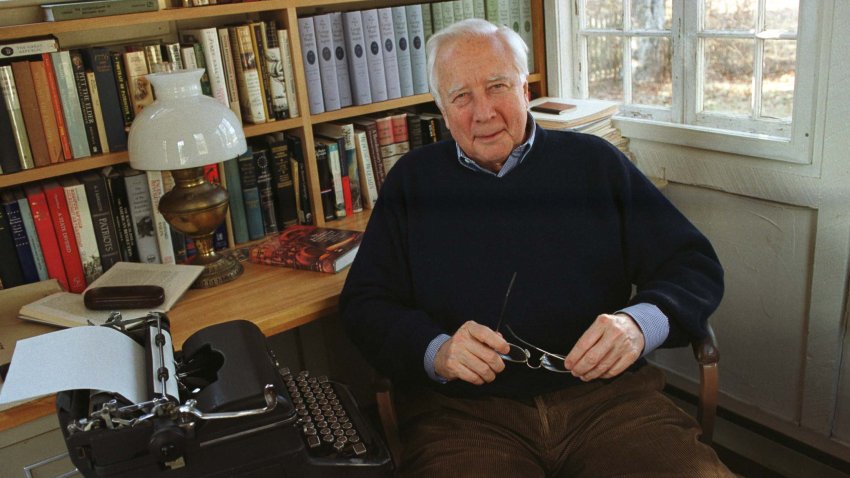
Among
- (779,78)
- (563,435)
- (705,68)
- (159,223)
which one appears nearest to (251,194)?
(159,223)

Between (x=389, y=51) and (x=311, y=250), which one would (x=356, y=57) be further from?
(x=311, y=250)

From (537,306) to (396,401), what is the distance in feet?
1.28

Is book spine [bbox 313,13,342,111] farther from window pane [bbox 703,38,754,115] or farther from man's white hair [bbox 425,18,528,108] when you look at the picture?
window pane [bbox 703,38,754,115]

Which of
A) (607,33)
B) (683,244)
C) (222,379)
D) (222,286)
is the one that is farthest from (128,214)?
(607,33)

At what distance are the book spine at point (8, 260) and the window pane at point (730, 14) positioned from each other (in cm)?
190

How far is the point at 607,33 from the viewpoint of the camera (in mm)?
2484

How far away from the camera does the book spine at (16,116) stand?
178cm

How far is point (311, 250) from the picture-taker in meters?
2.02

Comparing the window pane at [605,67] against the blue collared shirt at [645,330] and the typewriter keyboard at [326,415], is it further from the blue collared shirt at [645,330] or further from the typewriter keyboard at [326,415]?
the typewriter keyboard at [326,415]

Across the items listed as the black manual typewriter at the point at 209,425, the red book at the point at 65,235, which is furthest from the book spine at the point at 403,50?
the black manual typewriter at the point at 209,425

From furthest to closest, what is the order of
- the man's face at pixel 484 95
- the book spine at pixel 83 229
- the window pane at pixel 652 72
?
the window pane at pixel 652 72
the book spine at pixel 83 229
the man's face at pixel 484 95

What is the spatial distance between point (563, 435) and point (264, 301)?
74 cm

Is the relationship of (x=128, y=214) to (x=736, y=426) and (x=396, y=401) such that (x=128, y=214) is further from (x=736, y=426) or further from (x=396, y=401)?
(x=736, y=426)

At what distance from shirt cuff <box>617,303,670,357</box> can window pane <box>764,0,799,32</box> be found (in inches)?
35.8
